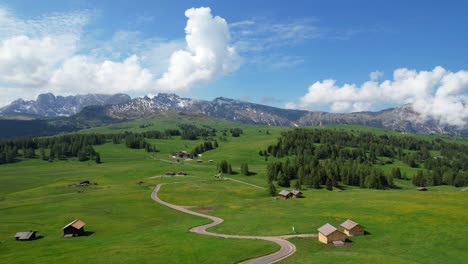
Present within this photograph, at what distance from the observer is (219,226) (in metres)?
85.0

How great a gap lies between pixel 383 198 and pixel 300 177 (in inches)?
2078

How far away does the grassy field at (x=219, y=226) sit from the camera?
6112cm

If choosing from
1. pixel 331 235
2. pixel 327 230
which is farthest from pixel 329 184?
pixel 331 235

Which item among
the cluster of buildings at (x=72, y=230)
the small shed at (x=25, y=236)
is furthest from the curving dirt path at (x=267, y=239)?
the small shed at (x=25, y=236)

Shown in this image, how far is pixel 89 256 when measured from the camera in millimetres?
62375

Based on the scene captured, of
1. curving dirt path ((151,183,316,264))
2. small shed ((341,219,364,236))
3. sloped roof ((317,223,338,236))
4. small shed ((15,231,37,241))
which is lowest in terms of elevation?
small shed ((15,231,37,241))

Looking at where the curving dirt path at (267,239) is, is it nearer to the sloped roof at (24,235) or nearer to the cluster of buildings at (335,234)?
the cluster of buildings at (335,234)

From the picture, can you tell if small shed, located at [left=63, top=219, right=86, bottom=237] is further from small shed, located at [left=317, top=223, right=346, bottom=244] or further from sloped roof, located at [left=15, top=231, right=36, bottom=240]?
small shed, located at [left=317, top=223, right=346, bottom=244]

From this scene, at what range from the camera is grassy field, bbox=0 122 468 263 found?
61.1m

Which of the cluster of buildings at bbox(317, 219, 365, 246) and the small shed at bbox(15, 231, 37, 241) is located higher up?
the cluster of buildings at bbox(317, 219, 365, 246)

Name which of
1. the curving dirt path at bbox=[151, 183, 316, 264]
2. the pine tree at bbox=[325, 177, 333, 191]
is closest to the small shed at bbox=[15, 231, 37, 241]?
the curving dirt path at bbox=[151, 183, 316, 264]

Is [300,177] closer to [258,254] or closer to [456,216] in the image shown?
[456,216]

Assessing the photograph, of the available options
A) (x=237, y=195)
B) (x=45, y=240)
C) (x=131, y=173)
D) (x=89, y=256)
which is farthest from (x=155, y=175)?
(x=89, y=256)

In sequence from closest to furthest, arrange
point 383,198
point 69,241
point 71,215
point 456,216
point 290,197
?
point 69,241, point 456,216, point 71,215, point 383,198, point 290,197
